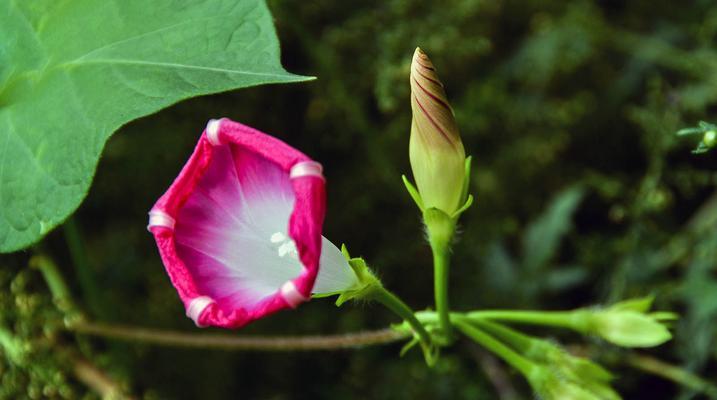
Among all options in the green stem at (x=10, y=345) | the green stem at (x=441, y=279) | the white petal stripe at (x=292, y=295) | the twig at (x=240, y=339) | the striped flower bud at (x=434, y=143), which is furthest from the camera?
the green stem at (x=10, y=345)

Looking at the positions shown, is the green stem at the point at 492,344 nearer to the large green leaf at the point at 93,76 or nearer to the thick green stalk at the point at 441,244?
the thick green stalk at the point at 441,244

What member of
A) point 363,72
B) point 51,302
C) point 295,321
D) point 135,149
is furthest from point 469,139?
point 51,302

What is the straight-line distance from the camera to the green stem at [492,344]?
82cm

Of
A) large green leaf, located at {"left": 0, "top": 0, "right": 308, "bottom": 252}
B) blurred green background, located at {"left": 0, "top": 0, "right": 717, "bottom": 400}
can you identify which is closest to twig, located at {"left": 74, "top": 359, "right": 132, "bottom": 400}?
blurred green background, located at {"left": 0, "top": 0, "right": 717, "bottom": 400}

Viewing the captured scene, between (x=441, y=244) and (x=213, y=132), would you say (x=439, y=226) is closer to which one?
(x=441, y=244)

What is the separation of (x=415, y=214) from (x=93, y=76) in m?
0.66

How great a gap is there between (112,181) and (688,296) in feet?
2.59

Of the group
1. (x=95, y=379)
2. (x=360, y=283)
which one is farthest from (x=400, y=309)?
(x=95, y=379)

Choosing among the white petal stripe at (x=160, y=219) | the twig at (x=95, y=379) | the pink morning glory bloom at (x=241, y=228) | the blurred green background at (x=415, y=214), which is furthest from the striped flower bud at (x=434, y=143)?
the twig at (x=95, y=379)

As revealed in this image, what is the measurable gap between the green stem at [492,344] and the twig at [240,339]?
6 centimetres

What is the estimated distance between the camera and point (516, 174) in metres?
1.34

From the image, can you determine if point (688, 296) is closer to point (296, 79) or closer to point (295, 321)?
point (295, 321)

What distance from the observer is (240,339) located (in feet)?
3.27

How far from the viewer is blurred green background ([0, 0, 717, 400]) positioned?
3.79 feet
